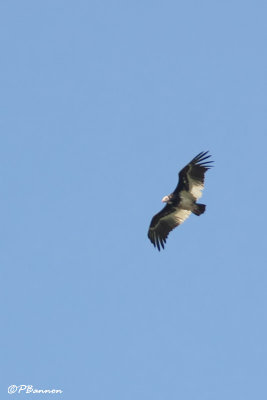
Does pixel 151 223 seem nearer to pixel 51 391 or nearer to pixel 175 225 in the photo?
pixel 175 225

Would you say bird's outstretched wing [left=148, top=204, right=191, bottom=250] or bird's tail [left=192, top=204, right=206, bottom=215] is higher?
bird's outstretched wing [left=148, top=204, right=191, bottom=250]

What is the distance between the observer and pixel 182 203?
51.4 meters

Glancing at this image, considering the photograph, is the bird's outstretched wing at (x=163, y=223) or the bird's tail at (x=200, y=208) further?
the bird's outstretched wing at (x=163, y=223)

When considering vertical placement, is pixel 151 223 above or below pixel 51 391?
above

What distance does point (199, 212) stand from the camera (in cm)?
5081

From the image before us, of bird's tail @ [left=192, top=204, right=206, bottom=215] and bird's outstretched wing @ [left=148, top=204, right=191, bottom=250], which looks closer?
bird's tail @ [left=192, top=204, right=206, bottom=215]

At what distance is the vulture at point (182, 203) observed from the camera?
165 ft

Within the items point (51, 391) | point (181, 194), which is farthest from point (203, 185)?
point (51, 391)

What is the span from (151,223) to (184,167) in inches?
152

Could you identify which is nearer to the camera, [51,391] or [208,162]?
[51,391]

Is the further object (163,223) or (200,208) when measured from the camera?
(163,223)

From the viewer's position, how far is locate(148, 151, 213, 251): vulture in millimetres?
50250

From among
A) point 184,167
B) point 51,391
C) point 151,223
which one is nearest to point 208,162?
point 184,167

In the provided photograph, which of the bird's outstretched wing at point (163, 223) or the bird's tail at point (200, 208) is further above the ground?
the bird's outstretched wing at point (163, 223)
